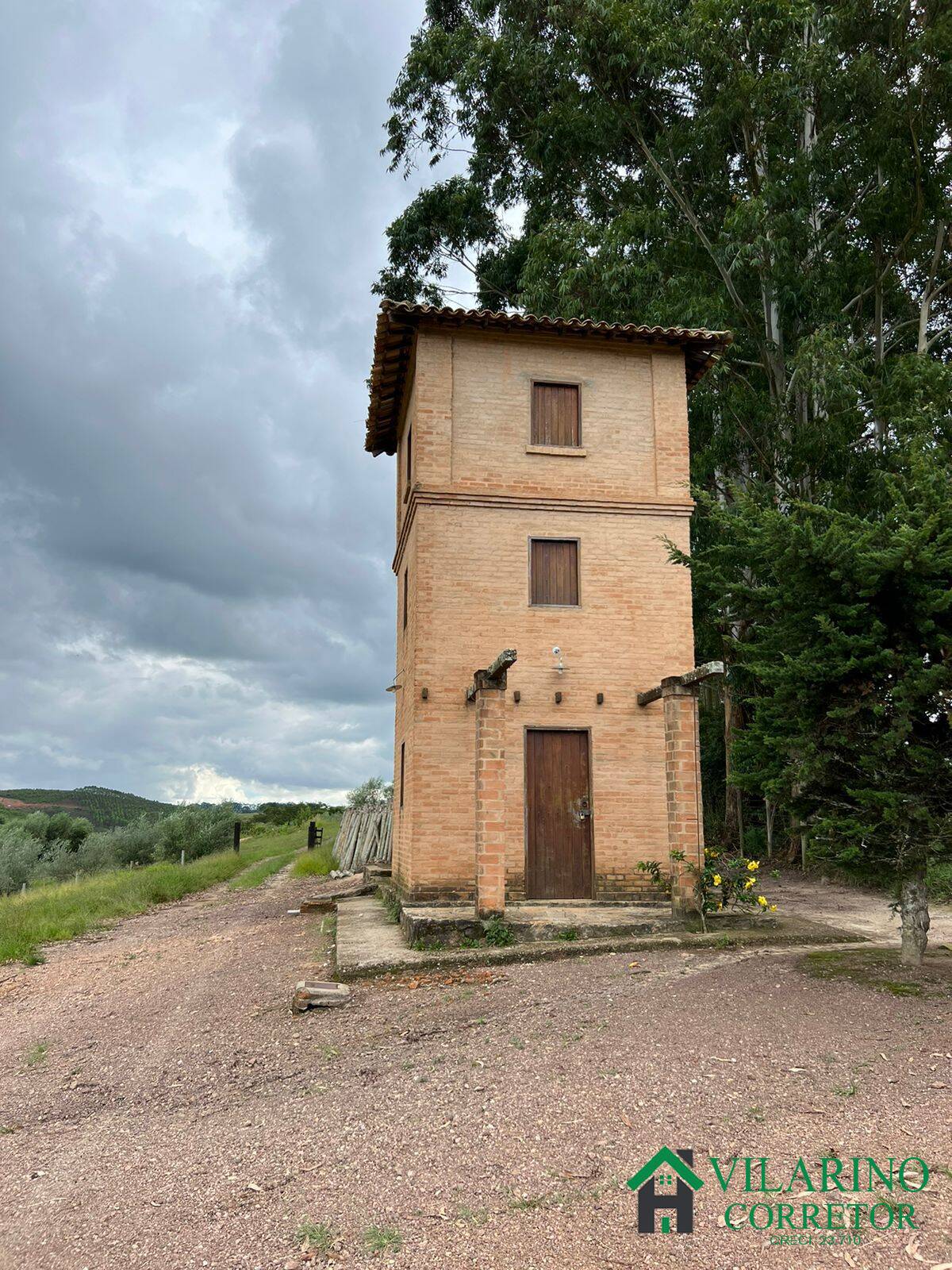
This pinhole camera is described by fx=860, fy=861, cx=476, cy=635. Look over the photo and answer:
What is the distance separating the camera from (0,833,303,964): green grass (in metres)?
13.8

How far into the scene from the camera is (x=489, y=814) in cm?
1012

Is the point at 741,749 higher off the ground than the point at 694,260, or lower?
lower

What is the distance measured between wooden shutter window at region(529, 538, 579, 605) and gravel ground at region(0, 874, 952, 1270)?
5.33m

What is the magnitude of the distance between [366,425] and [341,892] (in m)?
8.79

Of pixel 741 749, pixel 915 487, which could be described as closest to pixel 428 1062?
pixel 741 749

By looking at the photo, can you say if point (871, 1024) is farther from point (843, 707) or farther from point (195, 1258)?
point (195, 1258)

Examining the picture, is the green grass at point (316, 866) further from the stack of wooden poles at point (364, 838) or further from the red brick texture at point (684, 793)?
the red brick texture at point (684, 793)

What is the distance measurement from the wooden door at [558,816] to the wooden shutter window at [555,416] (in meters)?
4.51

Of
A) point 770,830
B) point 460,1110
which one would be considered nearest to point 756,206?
point 770,830

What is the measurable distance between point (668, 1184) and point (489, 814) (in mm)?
6077

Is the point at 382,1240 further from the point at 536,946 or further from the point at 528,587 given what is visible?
the point at 528,587

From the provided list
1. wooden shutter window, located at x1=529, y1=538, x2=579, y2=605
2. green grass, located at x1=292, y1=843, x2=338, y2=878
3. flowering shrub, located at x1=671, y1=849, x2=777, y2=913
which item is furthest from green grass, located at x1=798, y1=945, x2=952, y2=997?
green grass, located at x1=292, y1=843, x2=338, y2=878

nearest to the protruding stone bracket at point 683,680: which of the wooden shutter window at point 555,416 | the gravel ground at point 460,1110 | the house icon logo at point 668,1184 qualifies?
the gravel ground at point 460,1110

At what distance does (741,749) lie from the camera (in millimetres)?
8461
